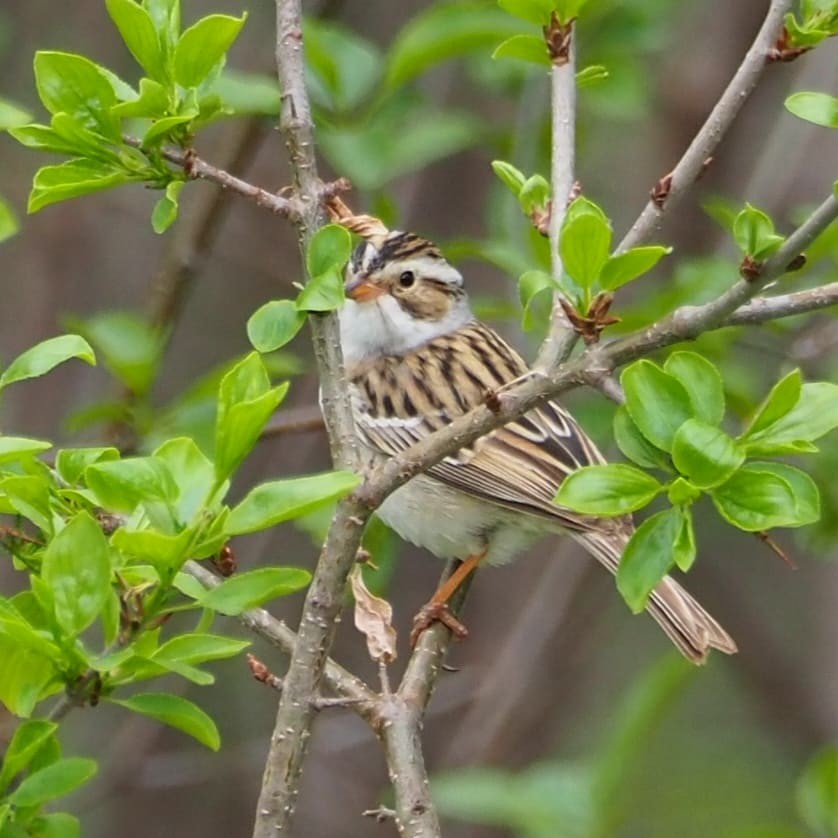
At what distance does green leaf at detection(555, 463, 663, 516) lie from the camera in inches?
87.7

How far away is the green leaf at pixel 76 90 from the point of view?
8.02 ft

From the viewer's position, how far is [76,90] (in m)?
2.46

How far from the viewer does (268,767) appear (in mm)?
2453

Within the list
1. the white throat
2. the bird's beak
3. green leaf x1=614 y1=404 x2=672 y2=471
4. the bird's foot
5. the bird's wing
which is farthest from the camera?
the white throat

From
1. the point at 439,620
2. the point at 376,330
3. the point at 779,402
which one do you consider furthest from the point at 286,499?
the point at 376,330

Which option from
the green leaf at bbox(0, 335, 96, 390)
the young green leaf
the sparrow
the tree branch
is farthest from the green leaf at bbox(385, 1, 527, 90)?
the green leaf at bbox(0, 335, 96, 390)

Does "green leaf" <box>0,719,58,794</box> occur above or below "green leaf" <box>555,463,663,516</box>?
below

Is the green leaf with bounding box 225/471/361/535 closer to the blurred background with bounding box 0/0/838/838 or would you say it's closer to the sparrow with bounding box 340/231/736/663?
the sparrow with bounding box 340/231/736/663

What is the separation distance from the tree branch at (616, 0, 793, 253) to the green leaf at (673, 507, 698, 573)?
467 mm

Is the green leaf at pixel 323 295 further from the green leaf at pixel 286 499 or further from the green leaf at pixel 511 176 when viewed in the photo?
the green leaf at pixel 511 176

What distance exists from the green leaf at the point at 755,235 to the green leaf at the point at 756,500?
30cm

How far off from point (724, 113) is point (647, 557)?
2.47 feet

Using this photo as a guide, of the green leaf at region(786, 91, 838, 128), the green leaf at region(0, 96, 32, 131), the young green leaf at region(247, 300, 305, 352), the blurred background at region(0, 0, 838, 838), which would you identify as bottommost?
the blurred background at region(0, 0, 838, 838)

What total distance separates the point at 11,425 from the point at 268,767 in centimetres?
378
